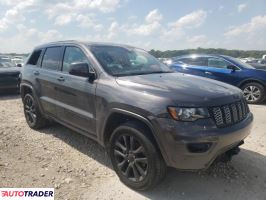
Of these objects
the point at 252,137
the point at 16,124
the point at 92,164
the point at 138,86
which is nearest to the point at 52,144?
the point at 92,164

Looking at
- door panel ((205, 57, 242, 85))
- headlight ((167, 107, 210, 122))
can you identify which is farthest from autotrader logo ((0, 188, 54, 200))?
door panel ((205, 57, 242, 85))

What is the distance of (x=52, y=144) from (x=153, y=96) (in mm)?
2751

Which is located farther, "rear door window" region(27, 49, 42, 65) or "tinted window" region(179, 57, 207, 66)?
"tinted window" region(179, 57, 207, 66)

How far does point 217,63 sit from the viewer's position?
1030 cm

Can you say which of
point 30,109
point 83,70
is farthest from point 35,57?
point 83,70

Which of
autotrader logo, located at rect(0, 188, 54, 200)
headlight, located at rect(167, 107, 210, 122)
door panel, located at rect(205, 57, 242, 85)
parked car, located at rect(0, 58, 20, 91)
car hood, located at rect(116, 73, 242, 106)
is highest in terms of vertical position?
car hood, located at rect(116, 73, 242, 106)

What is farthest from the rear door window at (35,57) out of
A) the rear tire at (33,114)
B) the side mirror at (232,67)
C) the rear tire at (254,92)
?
the rear tire at (254,92)

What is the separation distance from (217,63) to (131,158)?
7386 millimetres

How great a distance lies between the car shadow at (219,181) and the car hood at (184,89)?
1.12 meters

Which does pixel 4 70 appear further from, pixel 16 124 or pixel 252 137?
pixel 252 137

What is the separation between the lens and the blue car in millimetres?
9609

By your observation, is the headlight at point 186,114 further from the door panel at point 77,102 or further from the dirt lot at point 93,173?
the door panel at point 77,102

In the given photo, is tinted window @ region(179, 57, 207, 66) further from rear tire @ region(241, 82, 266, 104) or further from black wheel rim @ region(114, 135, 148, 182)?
black wheel rim @ region(114, 135, 148, 182)

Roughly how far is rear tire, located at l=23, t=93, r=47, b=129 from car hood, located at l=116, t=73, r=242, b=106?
106 inches
